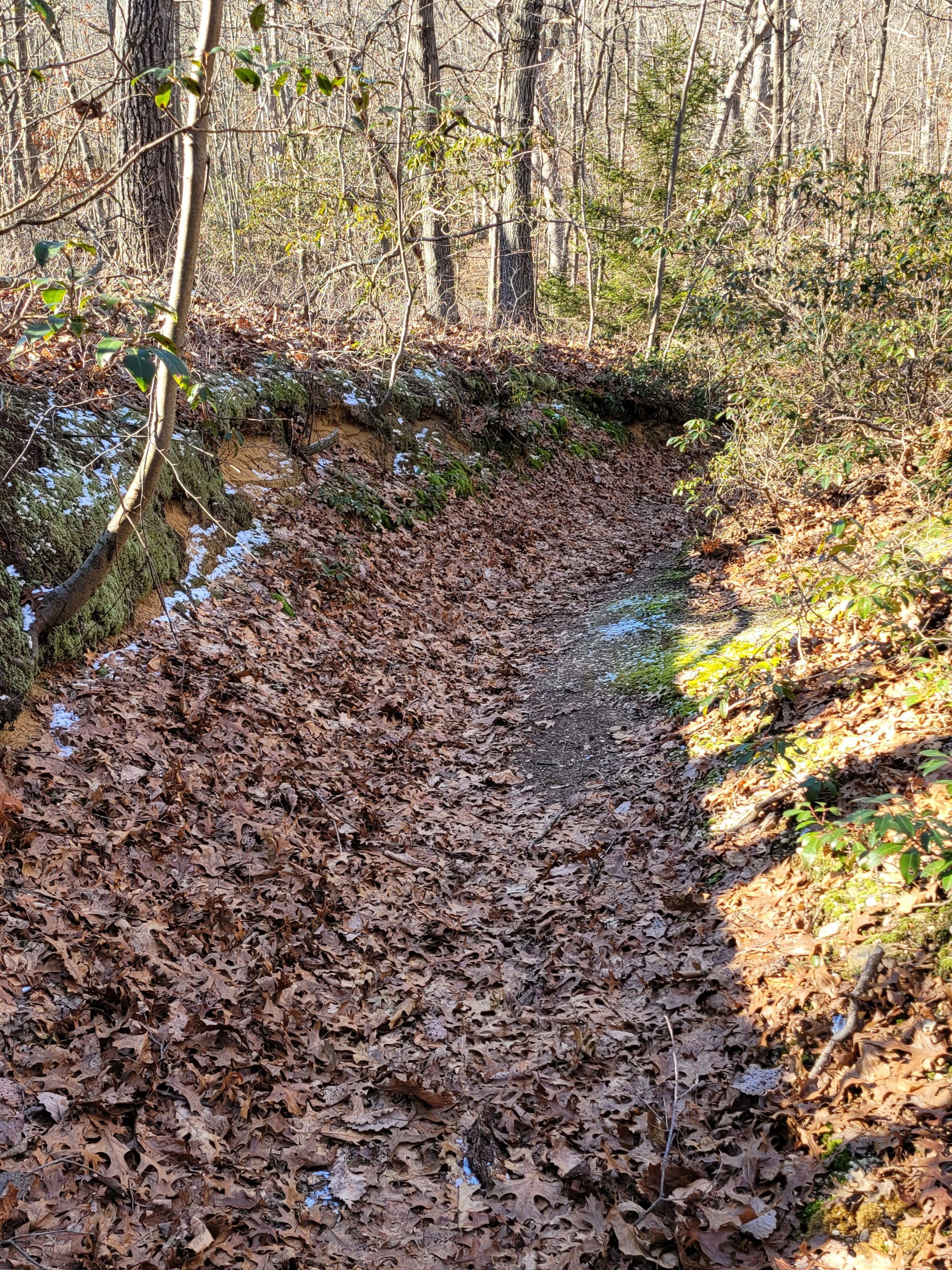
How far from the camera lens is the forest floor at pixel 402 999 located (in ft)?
9.54

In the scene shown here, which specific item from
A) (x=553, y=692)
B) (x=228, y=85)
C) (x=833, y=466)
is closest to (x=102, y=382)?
(x=553, y=692)

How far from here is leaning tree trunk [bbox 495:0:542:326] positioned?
1462 cm

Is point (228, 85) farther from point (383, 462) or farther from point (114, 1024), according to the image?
point (114, 1024)

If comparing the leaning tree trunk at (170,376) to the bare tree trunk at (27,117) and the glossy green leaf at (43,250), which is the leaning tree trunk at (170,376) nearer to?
the glossy green leaf at (43,250)

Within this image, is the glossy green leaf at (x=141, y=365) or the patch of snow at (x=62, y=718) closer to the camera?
the glossy green leaf at (x=141, y=365)

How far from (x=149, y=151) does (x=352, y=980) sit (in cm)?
888

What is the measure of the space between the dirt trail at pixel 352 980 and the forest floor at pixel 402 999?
0.02 m

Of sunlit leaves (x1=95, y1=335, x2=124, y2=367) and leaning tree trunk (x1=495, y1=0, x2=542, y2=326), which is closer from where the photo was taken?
sunlit leaves (x1=95, y1=335, x2=124, y2=367)

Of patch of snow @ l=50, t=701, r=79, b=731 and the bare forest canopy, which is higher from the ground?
the bare forest canopy

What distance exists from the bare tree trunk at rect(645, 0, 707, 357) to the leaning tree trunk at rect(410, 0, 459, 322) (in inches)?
157

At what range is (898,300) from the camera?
8391mm

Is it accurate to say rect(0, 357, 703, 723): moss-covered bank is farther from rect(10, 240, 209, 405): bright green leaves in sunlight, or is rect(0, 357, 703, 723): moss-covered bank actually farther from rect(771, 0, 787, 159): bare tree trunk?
rect(771, 0, 787, 159): bare tree trunk

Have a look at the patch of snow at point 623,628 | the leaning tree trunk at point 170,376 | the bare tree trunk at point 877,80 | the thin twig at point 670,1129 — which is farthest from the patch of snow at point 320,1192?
the bare tree trunk at point 877,80

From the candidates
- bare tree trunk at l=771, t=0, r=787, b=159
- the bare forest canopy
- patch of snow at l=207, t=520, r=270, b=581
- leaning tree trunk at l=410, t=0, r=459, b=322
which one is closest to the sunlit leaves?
the bare forest canopy
